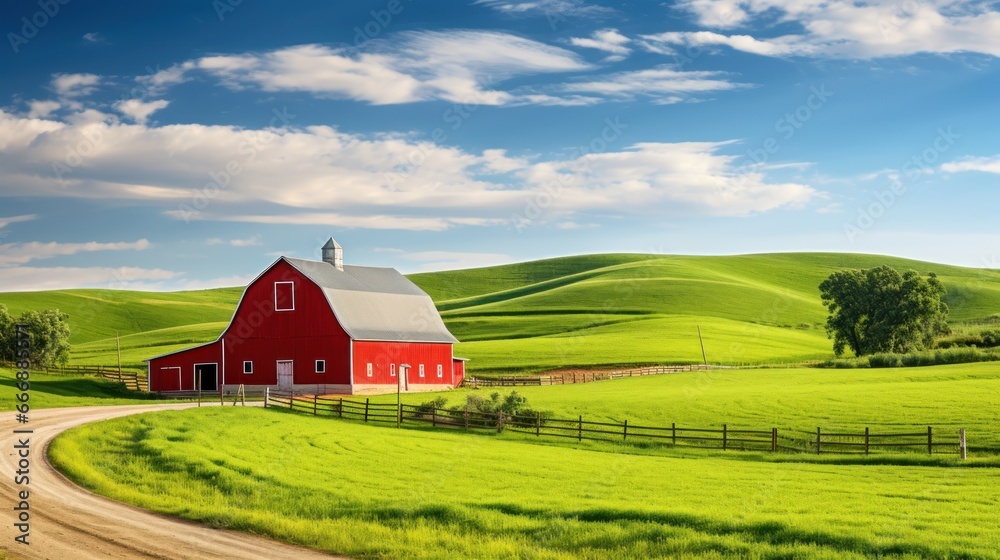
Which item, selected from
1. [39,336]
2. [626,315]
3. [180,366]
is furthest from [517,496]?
[626,315]

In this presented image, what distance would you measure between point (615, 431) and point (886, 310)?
57.0 meters

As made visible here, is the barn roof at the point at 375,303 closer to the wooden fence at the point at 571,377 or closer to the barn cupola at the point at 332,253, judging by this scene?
the barn cupola at the point at 332,253

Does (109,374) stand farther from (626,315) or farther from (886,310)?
(626,315)

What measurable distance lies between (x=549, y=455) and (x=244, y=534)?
54.3ft

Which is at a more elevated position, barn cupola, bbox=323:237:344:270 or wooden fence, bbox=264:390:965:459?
barn cupola, bbox=323:237:344:270

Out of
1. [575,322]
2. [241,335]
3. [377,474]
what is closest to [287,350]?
[241,335]

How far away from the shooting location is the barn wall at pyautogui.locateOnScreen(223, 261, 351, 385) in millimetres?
60344

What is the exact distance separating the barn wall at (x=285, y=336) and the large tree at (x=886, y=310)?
5299 centimetres

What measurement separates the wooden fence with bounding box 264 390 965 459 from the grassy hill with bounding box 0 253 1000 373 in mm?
37916

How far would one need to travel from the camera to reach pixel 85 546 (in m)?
16.6

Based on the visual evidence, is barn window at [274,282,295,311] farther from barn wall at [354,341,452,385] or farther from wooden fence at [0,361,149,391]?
wooden fence at [0,361,149,391]

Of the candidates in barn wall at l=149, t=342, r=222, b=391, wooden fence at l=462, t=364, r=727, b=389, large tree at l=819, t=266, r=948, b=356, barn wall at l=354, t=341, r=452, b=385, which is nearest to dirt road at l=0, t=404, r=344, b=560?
barn wall at l=354, t=341, r=452, b=385

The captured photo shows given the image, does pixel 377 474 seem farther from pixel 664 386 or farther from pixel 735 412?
pixel 664 386

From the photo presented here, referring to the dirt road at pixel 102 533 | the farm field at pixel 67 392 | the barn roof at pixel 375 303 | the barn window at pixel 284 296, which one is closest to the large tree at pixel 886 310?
the barn roof at pixel 375 303
